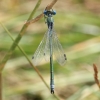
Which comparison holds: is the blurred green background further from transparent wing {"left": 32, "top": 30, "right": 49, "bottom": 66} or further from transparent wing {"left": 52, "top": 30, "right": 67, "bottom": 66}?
transparent wing {"left": 32, "top": 30, "right": 49, "bottom": 66}

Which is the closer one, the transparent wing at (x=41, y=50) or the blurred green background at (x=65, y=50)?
the transparent wing at (x=41, y=50)

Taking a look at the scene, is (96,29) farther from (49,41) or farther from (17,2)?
(49,41)

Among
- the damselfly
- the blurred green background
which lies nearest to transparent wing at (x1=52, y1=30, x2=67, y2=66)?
the damselfly

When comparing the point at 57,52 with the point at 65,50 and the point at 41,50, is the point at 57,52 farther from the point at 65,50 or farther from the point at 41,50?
the point at 65,50

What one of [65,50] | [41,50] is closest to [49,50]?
[41,50]

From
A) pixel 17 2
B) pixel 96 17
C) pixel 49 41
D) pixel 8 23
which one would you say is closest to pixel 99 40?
pixel 96 17

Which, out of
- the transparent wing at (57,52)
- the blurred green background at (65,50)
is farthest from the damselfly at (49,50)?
the blurred green background at (65,50)

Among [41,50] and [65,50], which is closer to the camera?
[41,50]

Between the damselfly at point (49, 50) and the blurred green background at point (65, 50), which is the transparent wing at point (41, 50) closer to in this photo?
the damselfly at point (49, 50)

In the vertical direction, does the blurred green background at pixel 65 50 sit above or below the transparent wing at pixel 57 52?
above
